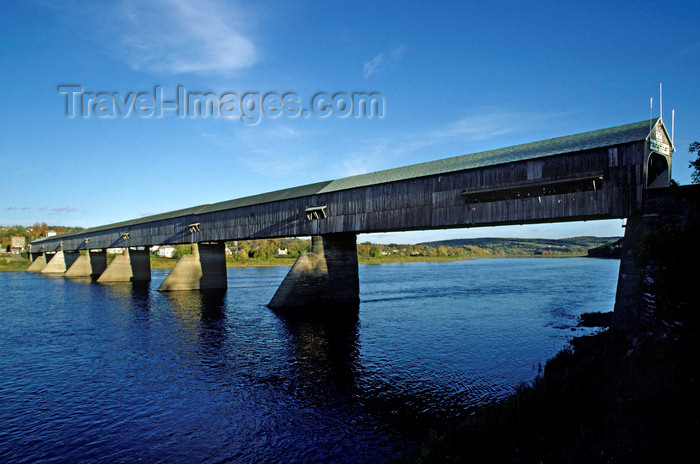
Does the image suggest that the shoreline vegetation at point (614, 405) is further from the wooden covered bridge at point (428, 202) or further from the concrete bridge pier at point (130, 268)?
the concrete bridge pier at point (130, 268)

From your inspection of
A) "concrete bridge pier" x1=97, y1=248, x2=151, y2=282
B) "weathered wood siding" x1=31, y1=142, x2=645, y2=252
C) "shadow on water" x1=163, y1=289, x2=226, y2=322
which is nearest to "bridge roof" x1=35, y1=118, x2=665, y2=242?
"weathered wood siding" x1=31, y1=142, x2=645, y2=252

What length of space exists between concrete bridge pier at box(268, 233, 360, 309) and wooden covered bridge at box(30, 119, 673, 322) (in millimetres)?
77

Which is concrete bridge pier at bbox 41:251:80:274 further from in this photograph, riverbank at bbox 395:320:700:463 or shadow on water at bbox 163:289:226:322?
riverbank at bbox 395:320:700:463

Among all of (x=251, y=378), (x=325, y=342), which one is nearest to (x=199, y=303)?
(x=325, y=342)

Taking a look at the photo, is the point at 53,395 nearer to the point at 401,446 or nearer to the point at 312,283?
the point at 401,446

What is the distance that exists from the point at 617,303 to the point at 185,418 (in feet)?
53.2

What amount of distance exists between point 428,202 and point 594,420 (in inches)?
648

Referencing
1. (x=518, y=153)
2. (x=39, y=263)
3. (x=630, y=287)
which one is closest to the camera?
(x=630, y=287)

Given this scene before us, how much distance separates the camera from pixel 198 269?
44812mm

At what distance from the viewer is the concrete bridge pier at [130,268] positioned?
193 feet

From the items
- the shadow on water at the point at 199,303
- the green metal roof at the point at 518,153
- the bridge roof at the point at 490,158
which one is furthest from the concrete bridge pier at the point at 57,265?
the green metal roof at the point at 518,153

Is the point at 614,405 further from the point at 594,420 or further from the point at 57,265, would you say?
the point at 57,265

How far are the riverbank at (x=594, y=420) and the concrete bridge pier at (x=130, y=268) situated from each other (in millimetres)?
59056

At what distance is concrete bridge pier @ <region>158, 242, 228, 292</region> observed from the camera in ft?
144
